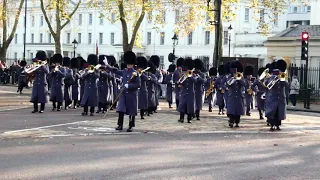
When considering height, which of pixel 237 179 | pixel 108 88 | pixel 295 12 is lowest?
Answer: pixel 237 179

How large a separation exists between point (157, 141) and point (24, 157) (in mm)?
3170

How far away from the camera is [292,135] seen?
1298 cm

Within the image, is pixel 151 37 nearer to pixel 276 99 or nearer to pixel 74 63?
pixel 74 63

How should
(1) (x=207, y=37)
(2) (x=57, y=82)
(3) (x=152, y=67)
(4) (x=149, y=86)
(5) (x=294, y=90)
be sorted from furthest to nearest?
(1) (x=207, y=37) → (5) (x=294, y=90) → (3) (x=152, y=67) → (2) (x=57, y=82) → (4) (x=149, y=86)

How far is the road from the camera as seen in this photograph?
7.89 meters

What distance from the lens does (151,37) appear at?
69.8m

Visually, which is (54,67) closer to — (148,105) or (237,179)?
(148,105)

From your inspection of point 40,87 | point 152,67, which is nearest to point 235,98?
point 152,67

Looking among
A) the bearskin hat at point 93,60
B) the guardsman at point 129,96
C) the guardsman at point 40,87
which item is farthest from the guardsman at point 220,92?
the guardsman at point 40,87

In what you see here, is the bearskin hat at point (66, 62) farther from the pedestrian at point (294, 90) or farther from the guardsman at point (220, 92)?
the pedestrian at point (294, 90)

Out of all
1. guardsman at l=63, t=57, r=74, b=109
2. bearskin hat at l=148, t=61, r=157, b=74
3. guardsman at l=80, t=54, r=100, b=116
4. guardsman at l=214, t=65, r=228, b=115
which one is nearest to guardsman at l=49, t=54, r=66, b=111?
guardsman at l=63, t=57, r=74, b=109

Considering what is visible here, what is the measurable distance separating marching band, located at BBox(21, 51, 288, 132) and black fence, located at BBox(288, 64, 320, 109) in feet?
25.0

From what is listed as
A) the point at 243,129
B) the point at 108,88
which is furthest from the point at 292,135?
the point at 108,88

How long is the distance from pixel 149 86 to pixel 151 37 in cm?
5378
